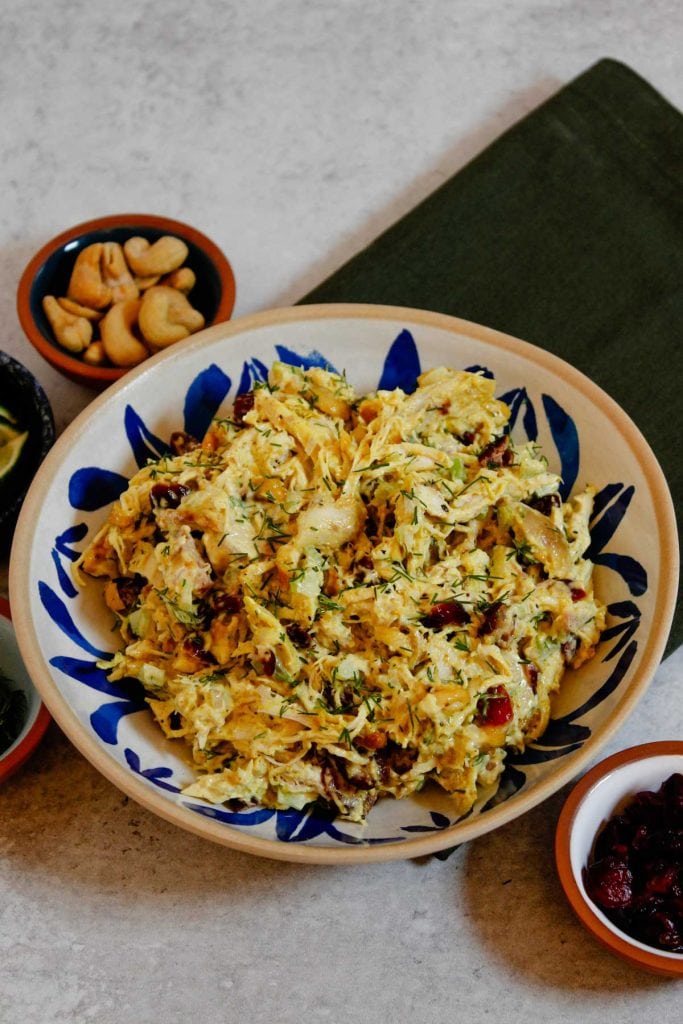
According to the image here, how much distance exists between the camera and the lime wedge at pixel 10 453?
371 centimetres

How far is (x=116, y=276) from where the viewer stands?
4.23m

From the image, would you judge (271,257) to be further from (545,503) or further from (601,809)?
(601,809)

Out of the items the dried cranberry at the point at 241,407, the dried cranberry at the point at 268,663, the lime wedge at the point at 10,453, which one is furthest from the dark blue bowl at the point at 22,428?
the dried cranberry at the point at 268,663

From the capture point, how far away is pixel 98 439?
3621 millimetres

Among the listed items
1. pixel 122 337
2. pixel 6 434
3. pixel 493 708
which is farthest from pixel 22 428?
pixel 493 708

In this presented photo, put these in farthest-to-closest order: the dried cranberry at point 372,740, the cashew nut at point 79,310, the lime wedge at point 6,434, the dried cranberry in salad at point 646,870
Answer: the cashew nut at point 79,310 < the lime wedge at point 6,434 < the dried cranberry in salad at point 646,870 < the dried cranberry at point 372,740

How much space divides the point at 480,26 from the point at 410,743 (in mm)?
3981

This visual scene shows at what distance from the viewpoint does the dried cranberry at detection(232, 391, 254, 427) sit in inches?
141

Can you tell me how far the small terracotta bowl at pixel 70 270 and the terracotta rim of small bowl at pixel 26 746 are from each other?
1345 mm

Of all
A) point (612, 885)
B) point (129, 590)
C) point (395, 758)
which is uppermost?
point (612, 885)

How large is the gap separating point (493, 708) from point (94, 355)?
84.0 inches

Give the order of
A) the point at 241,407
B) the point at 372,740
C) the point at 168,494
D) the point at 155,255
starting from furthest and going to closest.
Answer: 1. the point at 155,255
2. the point at 241,407
3. the point at 168,494
4. the point at 372,740

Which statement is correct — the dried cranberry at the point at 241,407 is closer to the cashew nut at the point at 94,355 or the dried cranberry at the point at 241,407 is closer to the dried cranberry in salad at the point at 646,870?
the cashew nut at the point at 94,355

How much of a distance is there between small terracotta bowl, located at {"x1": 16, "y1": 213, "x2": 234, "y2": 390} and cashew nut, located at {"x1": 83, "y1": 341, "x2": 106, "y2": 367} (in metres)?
0.03
